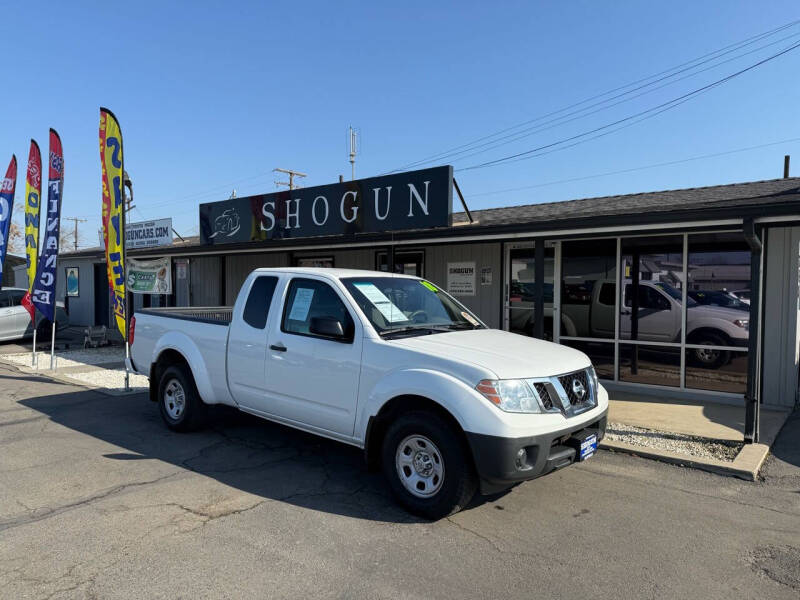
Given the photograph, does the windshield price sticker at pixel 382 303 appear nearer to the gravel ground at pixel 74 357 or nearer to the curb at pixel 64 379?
the curb at pixel 64 379

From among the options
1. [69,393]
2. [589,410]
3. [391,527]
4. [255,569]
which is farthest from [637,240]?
[69,393]

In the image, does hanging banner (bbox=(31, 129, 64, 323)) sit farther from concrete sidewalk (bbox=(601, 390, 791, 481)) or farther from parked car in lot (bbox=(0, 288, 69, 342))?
concrete sidewalk (bbox=(601, 390, 791, 481))

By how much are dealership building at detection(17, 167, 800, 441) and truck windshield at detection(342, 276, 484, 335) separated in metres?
3.04

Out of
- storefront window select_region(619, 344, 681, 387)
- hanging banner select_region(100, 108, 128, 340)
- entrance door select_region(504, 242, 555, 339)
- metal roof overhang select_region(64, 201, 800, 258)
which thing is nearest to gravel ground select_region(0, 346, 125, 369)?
hanging banner select_region(100, 108, 128, 340)

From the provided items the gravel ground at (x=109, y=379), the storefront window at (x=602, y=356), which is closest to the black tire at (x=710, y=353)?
the storefront window at (x=602, y=356)

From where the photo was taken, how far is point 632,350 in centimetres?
891

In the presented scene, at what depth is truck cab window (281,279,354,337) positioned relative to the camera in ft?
15.9

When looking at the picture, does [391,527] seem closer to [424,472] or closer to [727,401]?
[424,472]

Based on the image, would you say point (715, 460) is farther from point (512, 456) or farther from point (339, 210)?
point (339, 210)

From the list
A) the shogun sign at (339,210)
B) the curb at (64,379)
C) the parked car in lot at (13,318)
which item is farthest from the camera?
the parked car in lot at (13,318)

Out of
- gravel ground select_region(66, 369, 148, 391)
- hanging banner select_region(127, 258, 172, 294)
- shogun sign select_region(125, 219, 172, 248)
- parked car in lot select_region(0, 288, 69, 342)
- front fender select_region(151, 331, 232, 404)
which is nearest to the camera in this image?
front fender select_region(151, 331, 232, 404)

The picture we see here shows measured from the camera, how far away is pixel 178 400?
626 cm

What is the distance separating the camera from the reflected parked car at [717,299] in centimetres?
798

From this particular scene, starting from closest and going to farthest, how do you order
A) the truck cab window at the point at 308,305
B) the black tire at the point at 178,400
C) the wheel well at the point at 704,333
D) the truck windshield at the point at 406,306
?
the truck windshield at the point at 406,306
the truck cab window at the point at 308,305
the black tire at the point at 178,400
the wheel well at the point at 704,333
